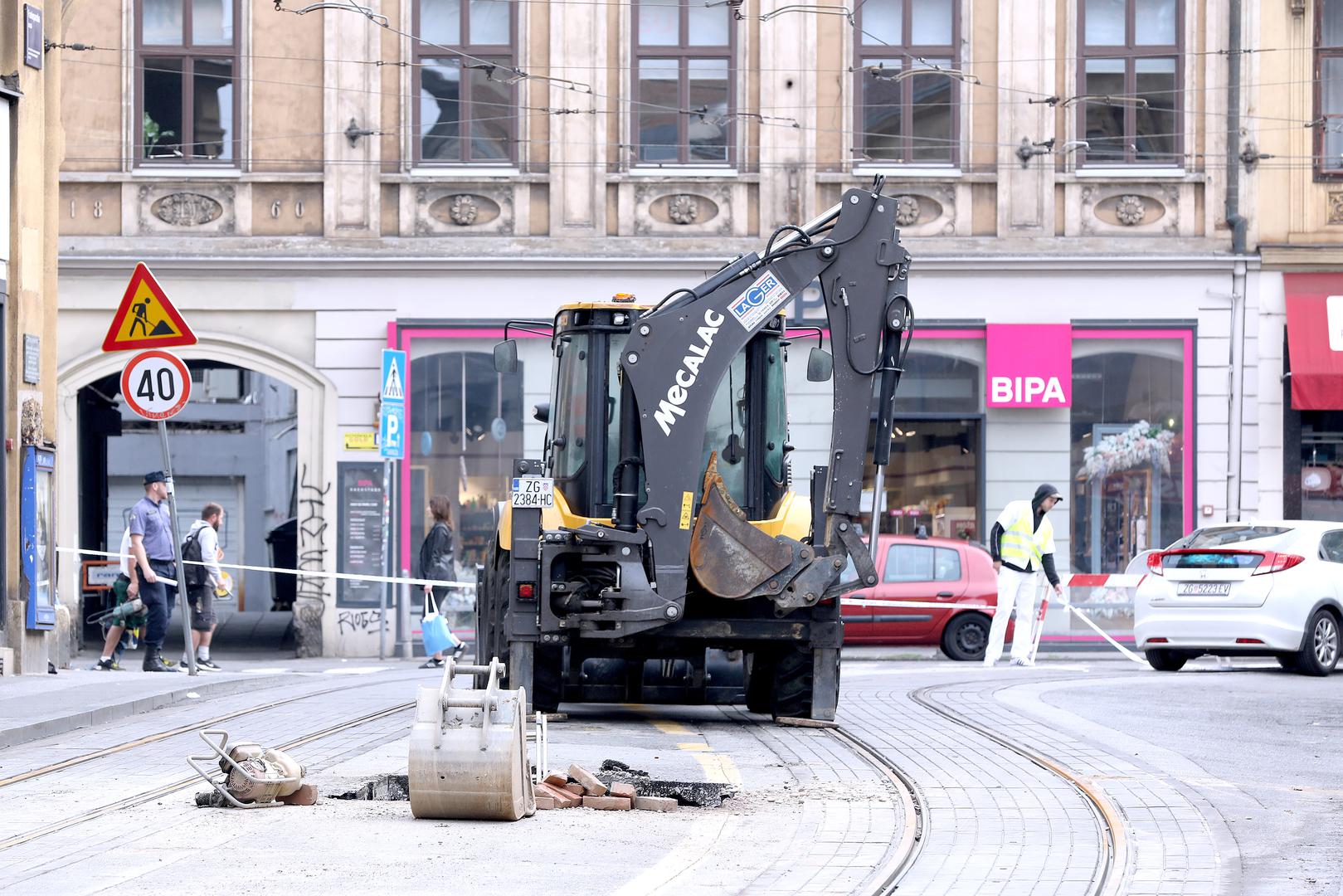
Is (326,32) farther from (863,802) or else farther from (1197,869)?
(1197,869)

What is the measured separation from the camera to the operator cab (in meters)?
12.8

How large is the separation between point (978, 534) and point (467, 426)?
21.1 ft

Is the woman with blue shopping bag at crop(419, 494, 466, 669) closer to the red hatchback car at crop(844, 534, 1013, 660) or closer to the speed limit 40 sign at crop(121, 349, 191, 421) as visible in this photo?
the red hatchback car at crop(844, 534, 1013, 660)

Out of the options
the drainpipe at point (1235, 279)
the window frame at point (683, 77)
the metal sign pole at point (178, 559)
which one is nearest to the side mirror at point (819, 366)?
the metal sign pole at point (178, 559)

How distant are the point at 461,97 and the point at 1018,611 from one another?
9.68 m

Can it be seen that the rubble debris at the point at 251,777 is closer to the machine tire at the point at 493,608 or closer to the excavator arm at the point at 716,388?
the machine tire at the point at 493,608

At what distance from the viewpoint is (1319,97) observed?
25.7 metres

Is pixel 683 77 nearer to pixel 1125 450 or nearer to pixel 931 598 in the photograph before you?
pixel 1125 450

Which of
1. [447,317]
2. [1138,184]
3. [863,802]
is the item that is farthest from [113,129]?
[863,802]

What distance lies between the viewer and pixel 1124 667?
20.7 metres

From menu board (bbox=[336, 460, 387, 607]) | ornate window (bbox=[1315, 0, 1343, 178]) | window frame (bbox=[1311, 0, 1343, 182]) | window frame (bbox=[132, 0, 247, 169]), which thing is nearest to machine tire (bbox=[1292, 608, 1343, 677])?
window frame (bbox=[1311, 0, 1343, 182])

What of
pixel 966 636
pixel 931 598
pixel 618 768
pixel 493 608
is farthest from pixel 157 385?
pixel 966 636

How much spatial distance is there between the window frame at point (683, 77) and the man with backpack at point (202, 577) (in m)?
8.15

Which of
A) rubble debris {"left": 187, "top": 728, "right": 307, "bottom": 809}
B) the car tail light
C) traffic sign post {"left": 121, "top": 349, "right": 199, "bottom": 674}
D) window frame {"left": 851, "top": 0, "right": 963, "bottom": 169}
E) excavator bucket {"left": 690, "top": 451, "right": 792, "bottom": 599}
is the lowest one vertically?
rubble debris {"left": 187, "top": 728, "right": 307, "bottom": 809}
